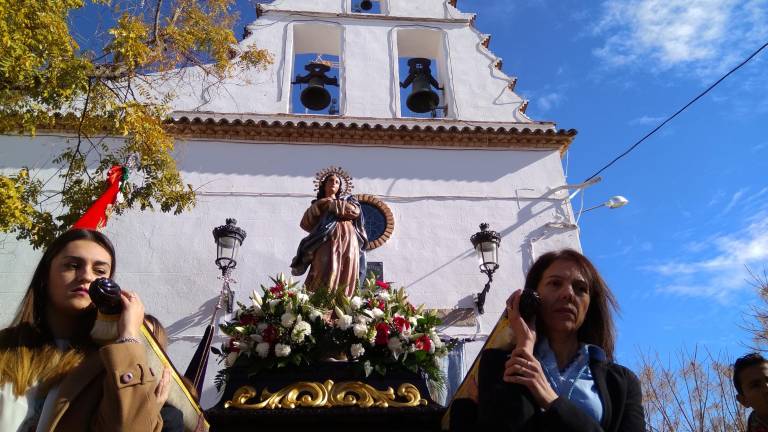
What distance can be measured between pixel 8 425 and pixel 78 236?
30.4 inches

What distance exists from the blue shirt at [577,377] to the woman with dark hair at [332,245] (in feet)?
9.16

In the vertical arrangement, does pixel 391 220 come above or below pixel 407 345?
above

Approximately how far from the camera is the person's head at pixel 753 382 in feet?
9.45

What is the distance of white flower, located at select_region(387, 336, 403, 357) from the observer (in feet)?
11.3

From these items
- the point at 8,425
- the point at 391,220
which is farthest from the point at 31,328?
the point at 391,220

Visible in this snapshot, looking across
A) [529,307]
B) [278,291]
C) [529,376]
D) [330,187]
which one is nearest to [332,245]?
[330,187]

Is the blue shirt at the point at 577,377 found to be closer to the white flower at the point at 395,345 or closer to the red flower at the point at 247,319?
the white flower at the point at 395,345

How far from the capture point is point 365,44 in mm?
12438

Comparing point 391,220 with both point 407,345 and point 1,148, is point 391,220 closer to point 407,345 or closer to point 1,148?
point 407,345

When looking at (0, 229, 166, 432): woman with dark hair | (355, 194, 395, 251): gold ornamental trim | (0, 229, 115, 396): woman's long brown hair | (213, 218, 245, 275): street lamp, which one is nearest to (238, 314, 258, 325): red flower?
(0, 229, 166, 432): woman with dark hair

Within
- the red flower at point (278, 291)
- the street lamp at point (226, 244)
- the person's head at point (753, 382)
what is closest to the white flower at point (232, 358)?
the red flower at point (278, 291)

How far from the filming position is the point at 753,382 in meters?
2.92

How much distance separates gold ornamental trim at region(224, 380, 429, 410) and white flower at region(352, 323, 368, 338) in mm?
315

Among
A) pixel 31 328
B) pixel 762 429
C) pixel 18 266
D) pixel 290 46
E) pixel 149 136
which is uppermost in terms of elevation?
pixel 290 46
